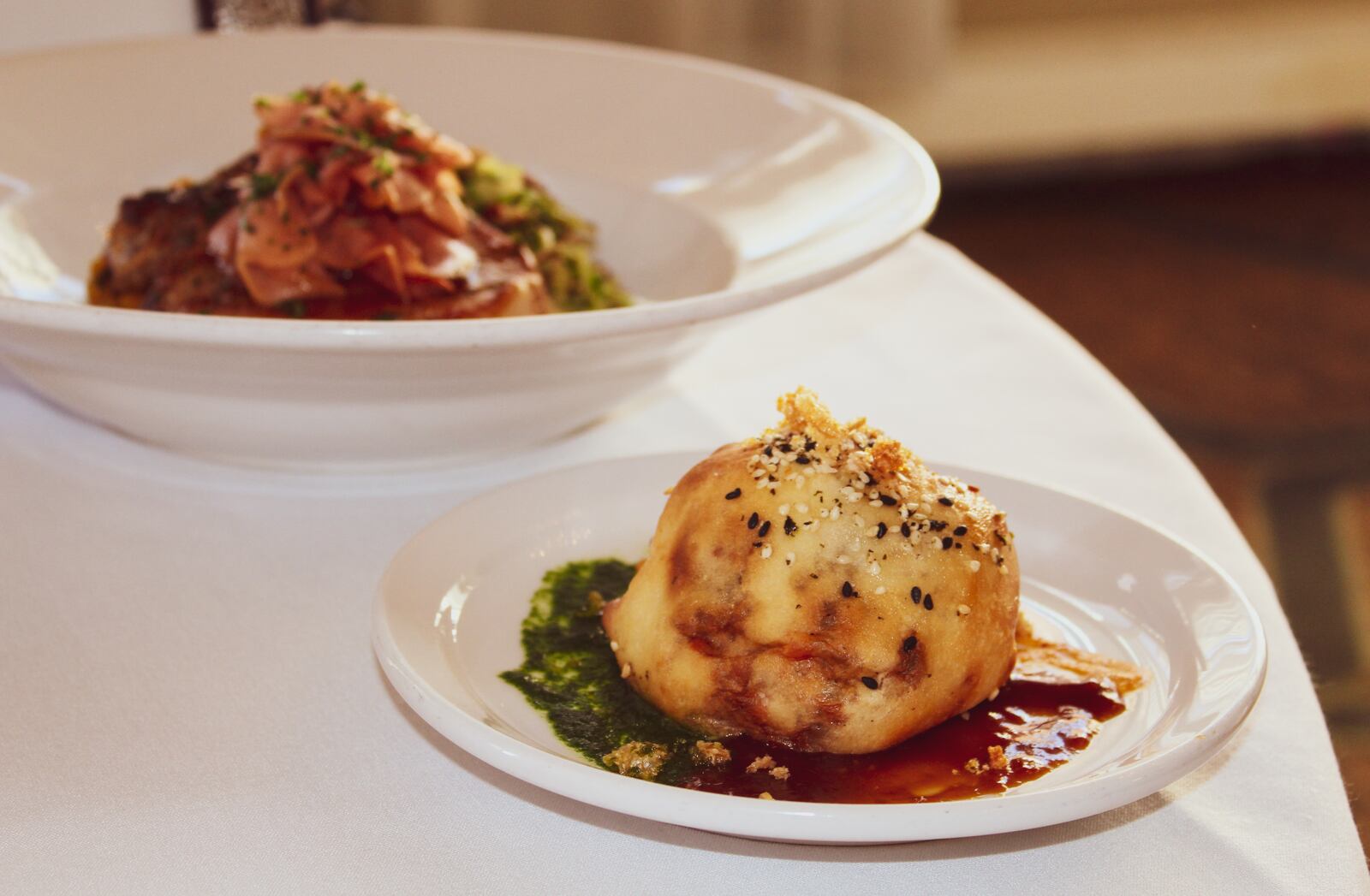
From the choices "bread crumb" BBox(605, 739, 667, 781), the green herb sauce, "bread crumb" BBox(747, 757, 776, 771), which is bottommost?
the green herb sauce

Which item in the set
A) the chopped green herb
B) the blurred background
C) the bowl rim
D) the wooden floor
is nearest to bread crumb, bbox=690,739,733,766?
the bowl rim

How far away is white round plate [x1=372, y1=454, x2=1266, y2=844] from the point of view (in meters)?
0.74

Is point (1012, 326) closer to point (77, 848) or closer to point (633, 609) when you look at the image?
point (633, 609)

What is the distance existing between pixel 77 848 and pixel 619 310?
0.54 m

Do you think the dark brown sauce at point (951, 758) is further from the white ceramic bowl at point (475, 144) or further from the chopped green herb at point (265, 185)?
the chopped green herb at point (265, 185)

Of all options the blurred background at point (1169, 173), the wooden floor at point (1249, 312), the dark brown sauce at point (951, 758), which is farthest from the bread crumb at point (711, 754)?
the blurred background at point (1169, 173)

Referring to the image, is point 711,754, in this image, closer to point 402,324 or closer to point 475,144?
point 402,324

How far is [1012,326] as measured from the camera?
1.73 meters

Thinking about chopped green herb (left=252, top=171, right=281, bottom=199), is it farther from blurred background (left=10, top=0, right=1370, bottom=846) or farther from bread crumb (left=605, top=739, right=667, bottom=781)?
blurred background (left=10, top=0, right=1370, bottom=846)

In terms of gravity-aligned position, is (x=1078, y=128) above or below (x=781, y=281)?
below

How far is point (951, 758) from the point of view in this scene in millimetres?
866

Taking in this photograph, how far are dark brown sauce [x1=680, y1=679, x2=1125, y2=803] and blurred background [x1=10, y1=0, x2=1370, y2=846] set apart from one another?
271 cm

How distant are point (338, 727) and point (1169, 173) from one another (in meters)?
5.68

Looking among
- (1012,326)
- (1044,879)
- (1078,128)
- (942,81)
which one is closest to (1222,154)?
(1078,128)
